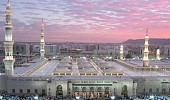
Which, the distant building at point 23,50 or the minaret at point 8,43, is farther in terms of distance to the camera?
the distant building at point 23,50

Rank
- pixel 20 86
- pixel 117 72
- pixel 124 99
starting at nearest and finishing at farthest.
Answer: pixel 124 99, pixel 20 86, pixel 117 72

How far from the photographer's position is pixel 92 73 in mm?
29859

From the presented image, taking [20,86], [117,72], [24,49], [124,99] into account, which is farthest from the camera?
[24,49]

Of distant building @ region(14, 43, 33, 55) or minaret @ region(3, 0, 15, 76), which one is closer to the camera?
minaret @ region(3, 0, 15, 76)

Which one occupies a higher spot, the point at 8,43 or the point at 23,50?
the point at 8,43

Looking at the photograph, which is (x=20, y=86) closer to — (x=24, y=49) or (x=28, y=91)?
(x=28, y=91)

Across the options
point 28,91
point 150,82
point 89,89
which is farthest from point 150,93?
point 28,91

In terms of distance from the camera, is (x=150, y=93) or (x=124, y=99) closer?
(x=124, y=99)

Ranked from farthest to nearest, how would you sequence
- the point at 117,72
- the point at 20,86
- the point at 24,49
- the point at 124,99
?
the point at 24,49 → the point at 117,72 → the point at 20,86 → the point at 124,99

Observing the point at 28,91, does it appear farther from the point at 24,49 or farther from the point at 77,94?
the point at 24,49

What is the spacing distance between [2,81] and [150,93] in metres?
12.0

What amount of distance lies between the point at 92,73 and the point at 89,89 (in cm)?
445

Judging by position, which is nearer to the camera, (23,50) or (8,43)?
(8,43)

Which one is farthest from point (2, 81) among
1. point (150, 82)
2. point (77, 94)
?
point (150, 82)
